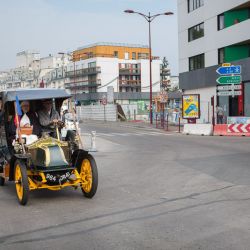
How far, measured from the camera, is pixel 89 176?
8375mm

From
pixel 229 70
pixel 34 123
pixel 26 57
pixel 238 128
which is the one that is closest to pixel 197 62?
pixel 229 70

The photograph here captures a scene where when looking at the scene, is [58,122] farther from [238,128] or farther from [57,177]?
[238,128]

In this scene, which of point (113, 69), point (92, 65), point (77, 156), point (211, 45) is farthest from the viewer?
point (113, 69)

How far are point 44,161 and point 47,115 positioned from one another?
6.35 feet

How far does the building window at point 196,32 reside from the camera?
4181cm

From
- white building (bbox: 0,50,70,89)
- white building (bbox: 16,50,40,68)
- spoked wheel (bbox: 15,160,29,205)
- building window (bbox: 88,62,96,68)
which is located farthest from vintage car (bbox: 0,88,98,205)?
white building (bbox: 16,50,40,68)

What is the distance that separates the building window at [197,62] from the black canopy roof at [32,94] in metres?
33.6

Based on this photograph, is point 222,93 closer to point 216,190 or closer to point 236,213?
point 216,190

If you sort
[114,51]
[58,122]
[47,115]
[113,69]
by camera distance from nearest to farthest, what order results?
[58,122], [47,115], [113,69], [114,51]

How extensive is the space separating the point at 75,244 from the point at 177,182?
16.4 feet

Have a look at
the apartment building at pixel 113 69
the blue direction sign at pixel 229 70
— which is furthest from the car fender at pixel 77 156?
the apartment building at pixel 113 69

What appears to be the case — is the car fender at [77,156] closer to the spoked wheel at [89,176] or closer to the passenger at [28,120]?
the spoked wheel at [89,176]

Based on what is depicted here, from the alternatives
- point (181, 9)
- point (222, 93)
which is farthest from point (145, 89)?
point (222, 93)

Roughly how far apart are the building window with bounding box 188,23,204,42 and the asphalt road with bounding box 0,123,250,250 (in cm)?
3114
